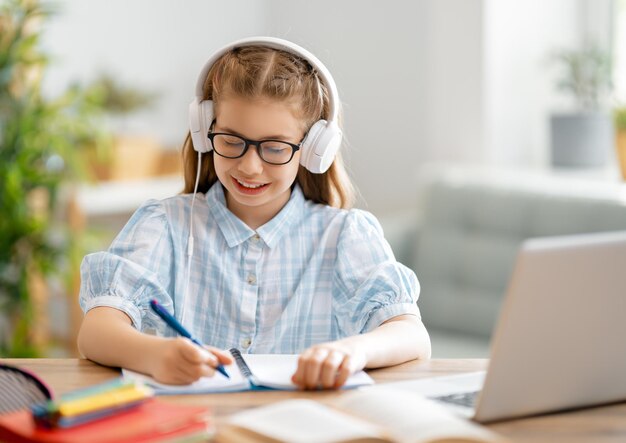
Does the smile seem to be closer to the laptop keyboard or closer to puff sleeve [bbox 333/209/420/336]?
puff sleeve [bbox 333/209/420/336]

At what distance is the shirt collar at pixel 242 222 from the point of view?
1.54 meters

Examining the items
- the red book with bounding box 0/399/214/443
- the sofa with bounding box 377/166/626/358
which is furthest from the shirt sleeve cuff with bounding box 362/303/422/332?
the sofa with bounding box 377/166/626/358

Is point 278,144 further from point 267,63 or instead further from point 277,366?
point 277,366

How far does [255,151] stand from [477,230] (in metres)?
1.79

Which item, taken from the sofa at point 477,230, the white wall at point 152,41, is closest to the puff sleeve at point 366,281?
the sofa at point 477,230

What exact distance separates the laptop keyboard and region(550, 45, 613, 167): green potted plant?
96.7 inches

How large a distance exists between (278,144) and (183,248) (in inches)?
9.5

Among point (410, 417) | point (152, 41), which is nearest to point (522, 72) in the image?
point (152, 41)

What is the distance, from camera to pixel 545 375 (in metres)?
1.05

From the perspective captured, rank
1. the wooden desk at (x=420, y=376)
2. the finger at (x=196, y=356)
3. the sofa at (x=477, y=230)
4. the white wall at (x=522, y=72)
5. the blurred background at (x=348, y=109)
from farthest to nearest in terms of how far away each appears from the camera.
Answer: the white wall at (x=522, y=72) → the blurred background at (x=348, y=109) → the sofa at (x=477, y=230) → the finger at (x=196, y=356) → the wooden desk at (x=420, y=376)

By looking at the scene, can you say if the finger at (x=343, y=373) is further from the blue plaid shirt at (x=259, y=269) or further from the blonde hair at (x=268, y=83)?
the blonde hair at (x=268, y=83)

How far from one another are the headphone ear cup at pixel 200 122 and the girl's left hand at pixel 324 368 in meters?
0.47

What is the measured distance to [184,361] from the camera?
1.16 meters

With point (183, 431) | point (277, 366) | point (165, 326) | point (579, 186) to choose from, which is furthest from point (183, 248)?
point (579, 186)
